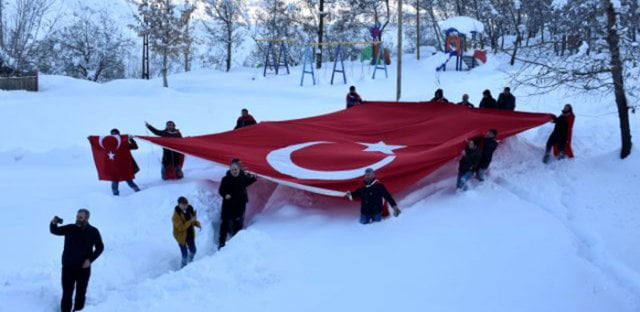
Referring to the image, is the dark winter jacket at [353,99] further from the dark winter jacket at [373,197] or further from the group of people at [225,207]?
the dark winter jacket at [373,197]

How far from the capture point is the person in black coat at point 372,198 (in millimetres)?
7863

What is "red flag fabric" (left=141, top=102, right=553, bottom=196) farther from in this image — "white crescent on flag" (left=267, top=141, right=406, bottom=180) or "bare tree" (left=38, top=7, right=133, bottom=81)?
"bare tree" (left=38, top=7, right=133, bottom=81)

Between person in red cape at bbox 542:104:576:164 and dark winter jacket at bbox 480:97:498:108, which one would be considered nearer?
person in red cape at bbox 542:104:576:164

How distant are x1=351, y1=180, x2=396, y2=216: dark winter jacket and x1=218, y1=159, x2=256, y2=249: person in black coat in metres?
1.69

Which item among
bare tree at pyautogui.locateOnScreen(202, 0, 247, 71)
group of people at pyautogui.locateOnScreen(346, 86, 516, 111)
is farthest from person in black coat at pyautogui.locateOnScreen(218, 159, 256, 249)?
bare tree at pyautogui.locateOnScreen(202, 0, 247, 71)

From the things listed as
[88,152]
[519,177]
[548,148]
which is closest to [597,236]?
[519,177]

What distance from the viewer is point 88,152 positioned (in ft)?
43.7

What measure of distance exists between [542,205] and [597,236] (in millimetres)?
1272

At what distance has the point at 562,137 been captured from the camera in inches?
401

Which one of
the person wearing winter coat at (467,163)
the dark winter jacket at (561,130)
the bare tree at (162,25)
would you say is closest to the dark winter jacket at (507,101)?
A: the dark winter jacket at (561,130)

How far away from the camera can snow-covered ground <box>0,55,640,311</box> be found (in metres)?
6.15

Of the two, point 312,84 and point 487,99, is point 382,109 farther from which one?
point 312,84

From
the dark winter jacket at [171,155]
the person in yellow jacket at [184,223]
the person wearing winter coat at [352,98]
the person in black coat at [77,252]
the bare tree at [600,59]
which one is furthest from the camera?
the person wearing winter coat at [352,98]

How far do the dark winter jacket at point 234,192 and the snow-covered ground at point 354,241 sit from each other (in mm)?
481
